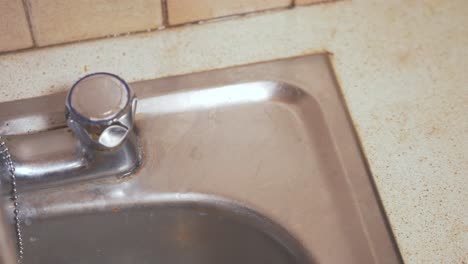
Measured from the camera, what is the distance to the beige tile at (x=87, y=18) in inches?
22.2

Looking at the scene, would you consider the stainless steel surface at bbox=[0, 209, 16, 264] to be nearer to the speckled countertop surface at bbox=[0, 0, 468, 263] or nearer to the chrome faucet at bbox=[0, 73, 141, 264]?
the chrome faucet at bbox=[0, 73, 141, 264]

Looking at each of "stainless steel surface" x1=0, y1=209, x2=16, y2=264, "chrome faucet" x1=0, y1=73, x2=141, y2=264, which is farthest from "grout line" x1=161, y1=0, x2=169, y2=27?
"stainless steel surface" x1=0, y1=209, x2=16, y2=264

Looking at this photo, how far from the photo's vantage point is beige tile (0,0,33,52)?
0.55 m

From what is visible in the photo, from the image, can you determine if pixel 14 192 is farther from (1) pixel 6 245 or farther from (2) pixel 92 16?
(2) pixel 92 16

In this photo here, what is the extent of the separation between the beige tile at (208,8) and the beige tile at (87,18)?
17mm

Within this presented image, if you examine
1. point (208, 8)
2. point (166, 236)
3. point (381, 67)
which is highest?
point (208, 8)

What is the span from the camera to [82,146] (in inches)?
20.1

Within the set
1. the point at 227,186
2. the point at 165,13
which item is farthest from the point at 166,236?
the point at 165,13

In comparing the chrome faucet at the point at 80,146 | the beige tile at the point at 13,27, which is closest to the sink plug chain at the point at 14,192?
the chrome faucet at the point at 80,146

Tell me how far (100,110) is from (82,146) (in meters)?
0.05

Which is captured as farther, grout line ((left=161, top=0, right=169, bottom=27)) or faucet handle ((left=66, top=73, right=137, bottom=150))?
grout line ((left=161, top=0, right=169, bottom=27))

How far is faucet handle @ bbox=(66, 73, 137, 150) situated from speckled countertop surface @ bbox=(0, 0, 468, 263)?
97mm

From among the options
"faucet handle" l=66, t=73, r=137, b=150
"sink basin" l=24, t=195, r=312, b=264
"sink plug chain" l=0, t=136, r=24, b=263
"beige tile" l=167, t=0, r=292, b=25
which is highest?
"beige tile" l=167, t=0, r=292, b=25

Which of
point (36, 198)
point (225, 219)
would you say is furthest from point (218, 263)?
point (36, 198)
